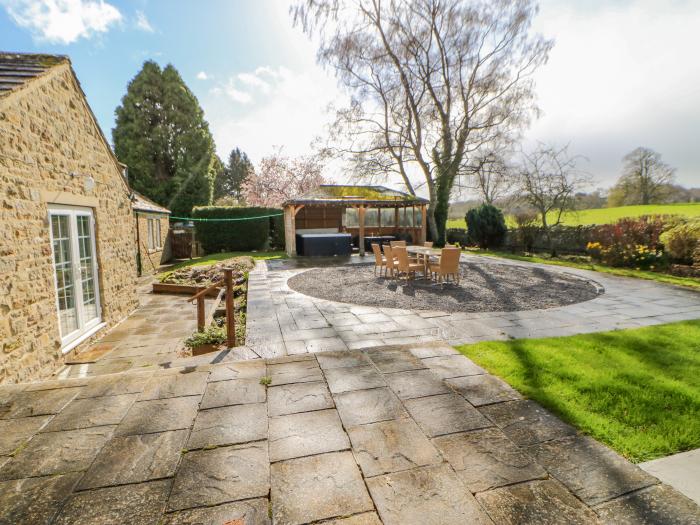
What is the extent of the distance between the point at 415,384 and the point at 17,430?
Result: 2.93 metres

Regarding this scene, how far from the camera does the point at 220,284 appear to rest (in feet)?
17.7

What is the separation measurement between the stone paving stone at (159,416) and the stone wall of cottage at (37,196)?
206 cm

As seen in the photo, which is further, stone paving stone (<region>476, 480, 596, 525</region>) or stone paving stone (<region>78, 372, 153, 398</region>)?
stone paving stone (<region>78, 372, 153, 398</region>)

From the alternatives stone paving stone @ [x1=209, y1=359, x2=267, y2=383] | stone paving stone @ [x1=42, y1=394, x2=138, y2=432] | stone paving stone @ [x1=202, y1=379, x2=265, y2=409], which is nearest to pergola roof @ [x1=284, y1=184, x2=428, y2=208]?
stone paving stone @ [x1=209, y1=359, x2=267, y2=383]

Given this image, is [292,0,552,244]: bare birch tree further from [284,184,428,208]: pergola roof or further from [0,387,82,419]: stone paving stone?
[0,387,82,419]: stone paving stone

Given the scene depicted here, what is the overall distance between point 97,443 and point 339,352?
218cm

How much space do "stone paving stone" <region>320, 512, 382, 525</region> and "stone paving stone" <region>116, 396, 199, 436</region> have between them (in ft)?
4.37

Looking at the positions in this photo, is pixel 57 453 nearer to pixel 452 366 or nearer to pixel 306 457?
pixel 306 457

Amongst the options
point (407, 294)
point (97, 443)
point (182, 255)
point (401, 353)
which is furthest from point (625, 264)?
point (182, 255)

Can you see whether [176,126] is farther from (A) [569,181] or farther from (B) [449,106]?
(A) [569,181]

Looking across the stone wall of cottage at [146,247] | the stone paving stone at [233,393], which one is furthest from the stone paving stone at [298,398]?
the stone wall of cottage at [146,247]

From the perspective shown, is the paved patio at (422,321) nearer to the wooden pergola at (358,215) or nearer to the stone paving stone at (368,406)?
the stone paving stone at (368,406)

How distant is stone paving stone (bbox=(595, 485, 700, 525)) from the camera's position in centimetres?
164

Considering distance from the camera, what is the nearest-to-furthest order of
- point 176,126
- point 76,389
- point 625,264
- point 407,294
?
point 76,389, point 407,294, point 625,264, point 176,126
